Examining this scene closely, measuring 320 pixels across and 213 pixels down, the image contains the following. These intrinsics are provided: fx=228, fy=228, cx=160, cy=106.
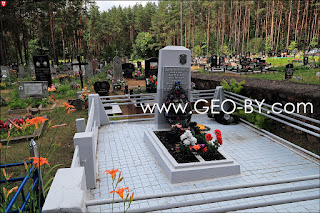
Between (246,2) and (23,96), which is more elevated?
(246,2)

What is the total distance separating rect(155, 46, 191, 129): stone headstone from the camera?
730cm

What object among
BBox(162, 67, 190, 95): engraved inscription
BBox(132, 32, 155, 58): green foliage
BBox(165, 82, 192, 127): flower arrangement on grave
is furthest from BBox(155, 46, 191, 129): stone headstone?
BBox(132, 32, 155, 58): green foliage

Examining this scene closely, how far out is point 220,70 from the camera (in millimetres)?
23328

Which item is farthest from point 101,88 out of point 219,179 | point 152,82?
point 219,179

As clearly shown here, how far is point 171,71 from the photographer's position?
24.4ft

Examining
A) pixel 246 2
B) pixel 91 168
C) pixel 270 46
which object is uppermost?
pixel 246 2

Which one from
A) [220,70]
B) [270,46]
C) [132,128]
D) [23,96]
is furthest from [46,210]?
[270,46]

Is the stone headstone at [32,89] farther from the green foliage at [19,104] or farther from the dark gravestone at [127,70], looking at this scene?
the dark gravestone at [127,70]

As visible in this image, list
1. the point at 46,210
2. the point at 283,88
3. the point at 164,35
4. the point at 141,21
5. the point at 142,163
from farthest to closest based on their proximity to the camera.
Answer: the point at 141,21
the point at 164,35
the point at 283,88
the point at 142,163
the point at 46,210

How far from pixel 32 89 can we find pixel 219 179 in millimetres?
11519

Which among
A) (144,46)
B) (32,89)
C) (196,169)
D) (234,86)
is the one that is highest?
(144,46)

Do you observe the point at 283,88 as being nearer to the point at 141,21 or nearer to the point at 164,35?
the point at 164,35

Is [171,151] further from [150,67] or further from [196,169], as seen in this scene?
[150,67]

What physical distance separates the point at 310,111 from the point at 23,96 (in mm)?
13287
